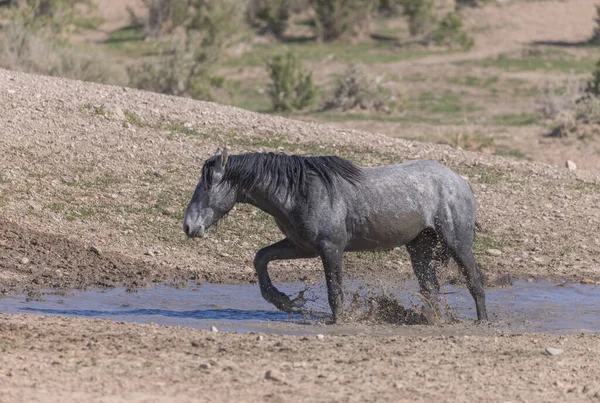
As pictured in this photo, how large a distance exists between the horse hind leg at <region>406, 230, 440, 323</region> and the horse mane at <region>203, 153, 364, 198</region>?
1188 millimetres

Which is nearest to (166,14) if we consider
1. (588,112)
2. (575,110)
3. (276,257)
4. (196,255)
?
(575,110)

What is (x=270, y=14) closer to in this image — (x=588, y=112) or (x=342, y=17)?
(x=342, y=17)

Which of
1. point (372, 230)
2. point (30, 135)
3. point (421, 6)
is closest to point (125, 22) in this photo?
point (421, 6)

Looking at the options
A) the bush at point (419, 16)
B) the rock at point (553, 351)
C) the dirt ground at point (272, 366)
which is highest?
the bush at point (419, 16)

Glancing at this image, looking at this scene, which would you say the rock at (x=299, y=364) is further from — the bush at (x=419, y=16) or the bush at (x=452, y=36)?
the bush at (x=419, y=16)

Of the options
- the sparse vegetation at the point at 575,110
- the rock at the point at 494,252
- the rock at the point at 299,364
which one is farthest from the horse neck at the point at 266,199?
the sparse vegetation at the point at 575,110

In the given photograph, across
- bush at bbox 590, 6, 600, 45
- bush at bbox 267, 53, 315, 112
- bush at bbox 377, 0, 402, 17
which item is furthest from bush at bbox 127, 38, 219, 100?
bush at bbox 590, 6, 600, 45

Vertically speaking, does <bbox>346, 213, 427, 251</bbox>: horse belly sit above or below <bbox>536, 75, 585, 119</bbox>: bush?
below

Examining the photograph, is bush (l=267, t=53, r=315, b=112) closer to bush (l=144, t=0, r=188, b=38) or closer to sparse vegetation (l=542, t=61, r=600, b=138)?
sparse vegetation (l=542, t=61, r=600, b=138)

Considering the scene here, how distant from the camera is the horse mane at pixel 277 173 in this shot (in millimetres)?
9320

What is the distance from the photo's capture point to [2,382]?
6785mm

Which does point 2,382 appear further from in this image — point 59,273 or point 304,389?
point 59,273

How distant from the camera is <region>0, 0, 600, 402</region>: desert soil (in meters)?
7.08

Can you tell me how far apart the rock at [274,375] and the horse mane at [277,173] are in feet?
8.16
